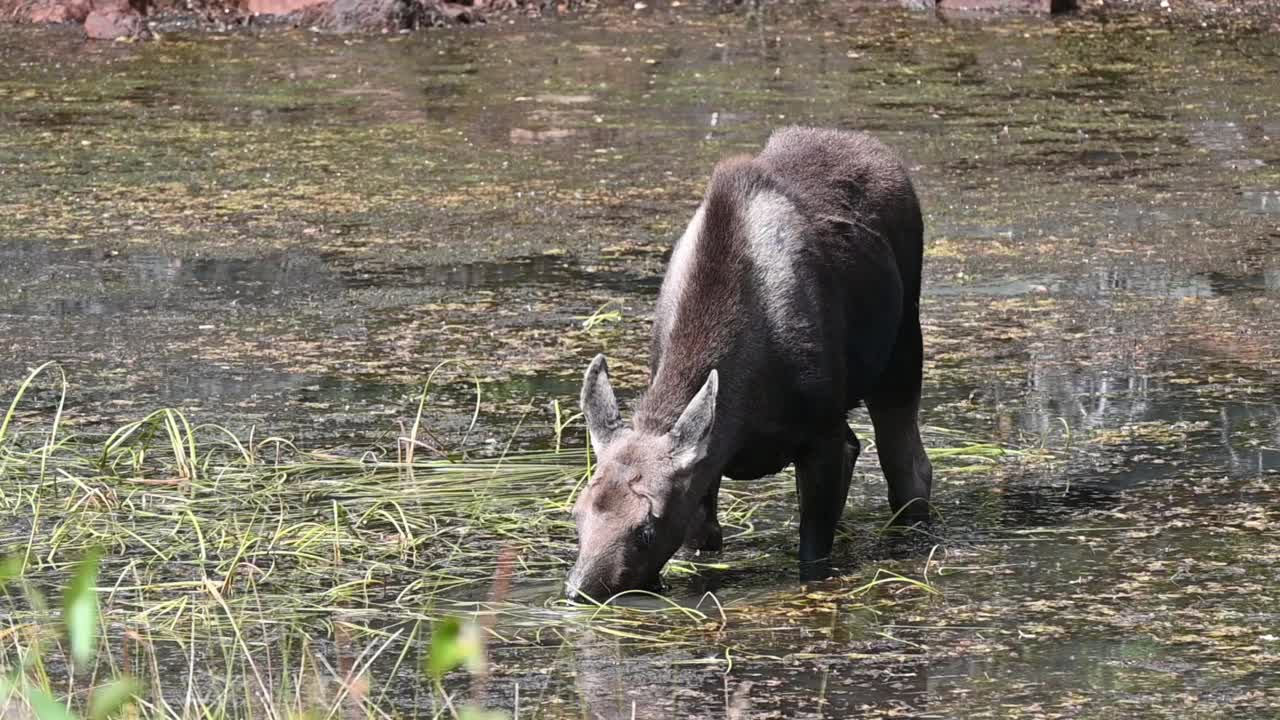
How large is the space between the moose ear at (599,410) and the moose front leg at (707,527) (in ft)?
1.15

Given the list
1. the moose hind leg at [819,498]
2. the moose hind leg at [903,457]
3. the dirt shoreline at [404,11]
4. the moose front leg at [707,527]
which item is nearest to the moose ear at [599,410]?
the moose front leg at [707,527]

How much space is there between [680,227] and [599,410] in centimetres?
597

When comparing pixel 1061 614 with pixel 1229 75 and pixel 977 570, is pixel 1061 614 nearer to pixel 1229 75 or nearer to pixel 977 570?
pixel 977 570

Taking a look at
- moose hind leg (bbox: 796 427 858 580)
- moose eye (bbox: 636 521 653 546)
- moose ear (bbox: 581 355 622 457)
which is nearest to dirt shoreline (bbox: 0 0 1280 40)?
moose hind leg (bbox: 796 427 858 580)

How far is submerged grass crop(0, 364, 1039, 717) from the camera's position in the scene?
5781mm

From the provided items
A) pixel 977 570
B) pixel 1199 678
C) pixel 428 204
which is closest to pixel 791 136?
pixel 977 570

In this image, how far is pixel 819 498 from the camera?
6.69 metres

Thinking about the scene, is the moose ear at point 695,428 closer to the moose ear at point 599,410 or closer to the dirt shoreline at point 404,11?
the moose ear at point 599,410

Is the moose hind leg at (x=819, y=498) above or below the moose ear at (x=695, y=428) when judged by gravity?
below

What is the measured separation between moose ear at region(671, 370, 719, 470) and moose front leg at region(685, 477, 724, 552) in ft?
0.69

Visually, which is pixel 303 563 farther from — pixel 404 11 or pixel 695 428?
pixel 404 11

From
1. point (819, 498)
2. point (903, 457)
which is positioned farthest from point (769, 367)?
point (903, 457)

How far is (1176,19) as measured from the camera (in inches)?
806

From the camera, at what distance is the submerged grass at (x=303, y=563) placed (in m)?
5.78
